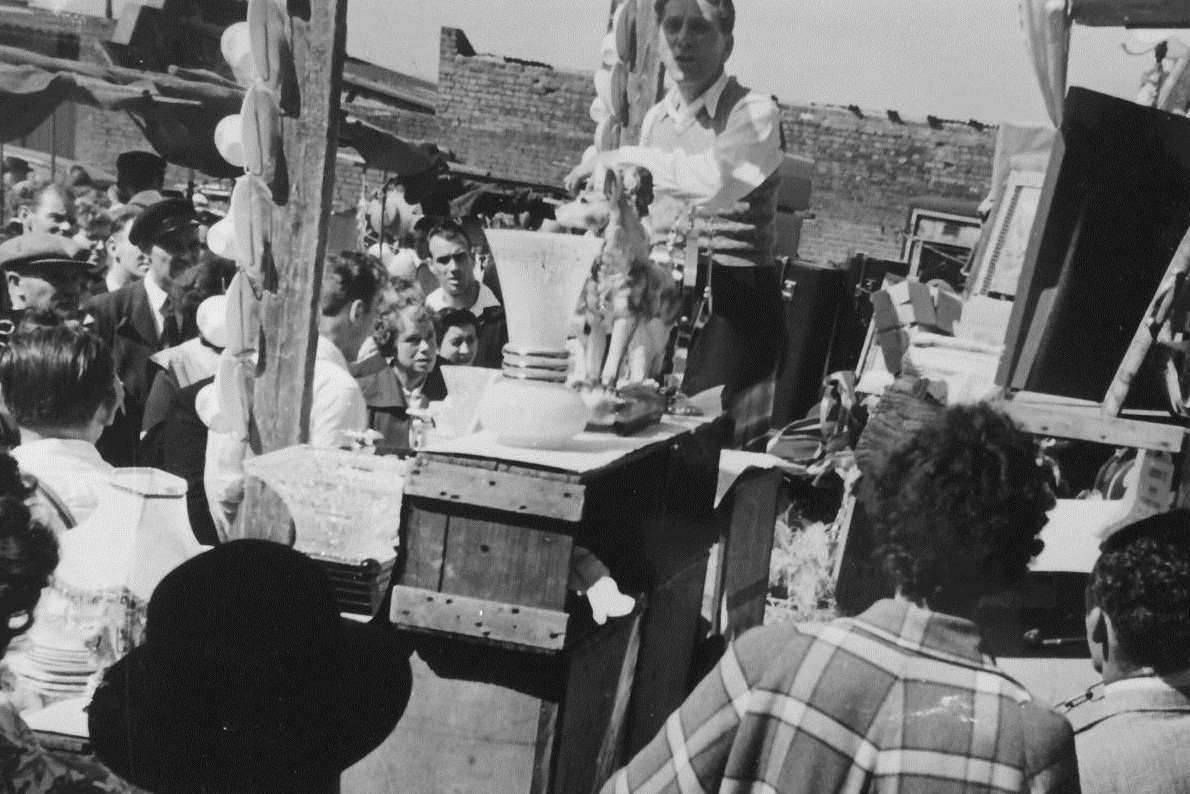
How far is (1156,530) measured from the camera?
2543 millimetres

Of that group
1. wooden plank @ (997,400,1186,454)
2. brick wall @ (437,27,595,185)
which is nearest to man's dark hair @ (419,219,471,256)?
wooden plank @ (997,400,1186,454)

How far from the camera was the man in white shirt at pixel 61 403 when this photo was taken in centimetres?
307

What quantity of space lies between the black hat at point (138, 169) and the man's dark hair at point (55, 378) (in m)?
5.54

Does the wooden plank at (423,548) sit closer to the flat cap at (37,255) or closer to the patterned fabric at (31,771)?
the patterned fabric at (31,771)

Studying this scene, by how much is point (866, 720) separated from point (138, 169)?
25.6ft

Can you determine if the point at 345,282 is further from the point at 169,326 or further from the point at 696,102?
the point at 169,326

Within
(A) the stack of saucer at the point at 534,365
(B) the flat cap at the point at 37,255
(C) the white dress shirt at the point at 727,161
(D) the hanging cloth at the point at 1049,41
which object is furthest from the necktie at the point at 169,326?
(D) the hanging cloth at the point at 1049,41

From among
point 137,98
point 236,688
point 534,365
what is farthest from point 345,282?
point 137,98

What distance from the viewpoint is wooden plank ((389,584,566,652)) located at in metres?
2.53

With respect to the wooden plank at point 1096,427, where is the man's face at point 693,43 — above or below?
above

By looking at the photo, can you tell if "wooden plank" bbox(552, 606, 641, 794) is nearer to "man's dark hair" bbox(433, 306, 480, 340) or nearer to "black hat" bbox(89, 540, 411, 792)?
"black hat" bbox(89, 540, 411, 792)

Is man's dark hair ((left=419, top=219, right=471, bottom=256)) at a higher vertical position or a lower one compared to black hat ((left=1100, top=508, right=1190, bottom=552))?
higher

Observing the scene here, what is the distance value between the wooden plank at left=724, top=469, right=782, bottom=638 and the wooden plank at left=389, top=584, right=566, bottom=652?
1713 millimetres

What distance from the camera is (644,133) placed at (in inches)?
178
